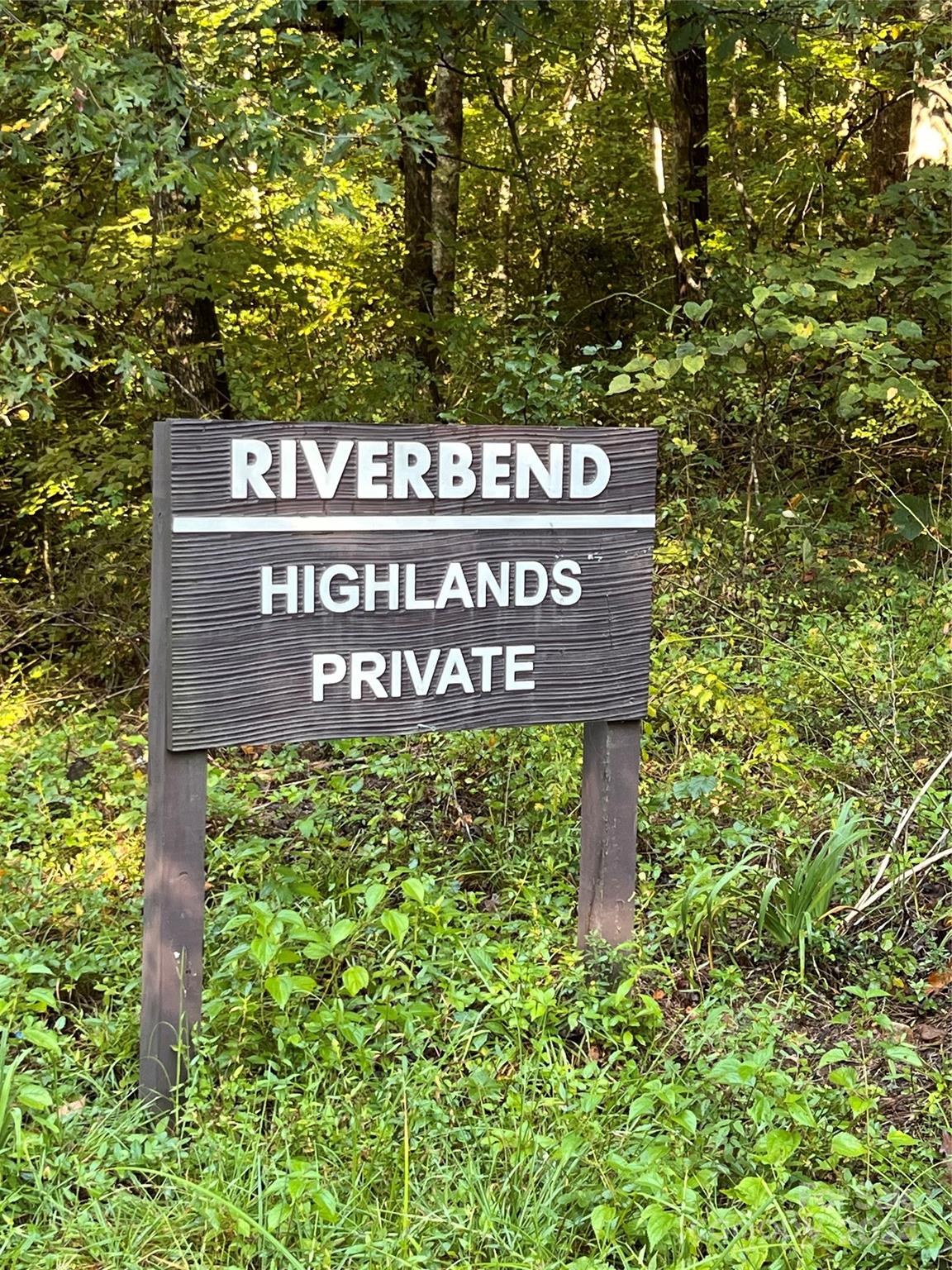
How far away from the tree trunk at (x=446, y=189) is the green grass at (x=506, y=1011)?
17.1ft

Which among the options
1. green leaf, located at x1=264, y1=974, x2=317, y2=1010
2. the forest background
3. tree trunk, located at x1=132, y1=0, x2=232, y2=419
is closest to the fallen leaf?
the forest background

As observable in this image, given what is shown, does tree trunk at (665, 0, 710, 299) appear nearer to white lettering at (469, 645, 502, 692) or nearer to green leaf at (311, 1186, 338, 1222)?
white lettering at (469, 645, 502, 692)

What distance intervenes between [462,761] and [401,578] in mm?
1791

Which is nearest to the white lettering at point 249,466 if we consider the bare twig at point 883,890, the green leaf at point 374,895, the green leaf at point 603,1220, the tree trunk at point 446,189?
the green leaf at point 374,895

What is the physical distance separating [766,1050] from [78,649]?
4.72 metres

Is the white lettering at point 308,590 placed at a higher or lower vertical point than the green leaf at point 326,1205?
higher

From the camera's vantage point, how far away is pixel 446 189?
913 centimetres

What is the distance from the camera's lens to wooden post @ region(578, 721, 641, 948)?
3.20 meters

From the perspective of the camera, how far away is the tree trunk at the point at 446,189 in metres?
8.71

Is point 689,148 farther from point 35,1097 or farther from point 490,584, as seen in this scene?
point 35,1097

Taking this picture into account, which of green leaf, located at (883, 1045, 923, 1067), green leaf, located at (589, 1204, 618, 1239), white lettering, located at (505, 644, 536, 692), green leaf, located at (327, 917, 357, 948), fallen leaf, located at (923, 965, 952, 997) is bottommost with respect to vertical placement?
fallen leaf, located at (923, 965, 952, 997)

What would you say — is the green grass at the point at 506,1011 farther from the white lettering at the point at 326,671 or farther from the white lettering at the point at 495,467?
the white lettering at the point at 495,467

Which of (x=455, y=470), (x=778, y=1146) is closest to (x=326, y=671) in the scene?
(x=455, y=470)

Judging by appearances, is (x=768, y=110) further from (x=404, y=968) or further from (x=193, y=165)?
(x=404, y=968)
